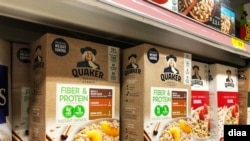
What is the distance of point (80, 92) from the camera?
61 centimetres

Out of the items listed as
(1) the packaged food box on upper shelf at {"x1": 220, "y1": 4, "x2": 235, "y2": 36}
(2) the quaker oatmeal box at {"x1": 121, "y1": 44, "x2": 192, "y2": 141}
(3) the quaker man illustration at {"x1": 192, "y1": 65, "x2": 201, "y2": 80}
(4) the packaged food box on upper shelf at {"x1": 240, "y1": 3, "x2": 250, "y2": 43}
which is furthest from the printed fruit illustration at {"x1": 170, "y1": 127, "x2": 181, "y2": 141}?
(4) the packaged food box on upper shelf at {"x1": 240, "y1": 3, "x2": 250, "y2": 43}

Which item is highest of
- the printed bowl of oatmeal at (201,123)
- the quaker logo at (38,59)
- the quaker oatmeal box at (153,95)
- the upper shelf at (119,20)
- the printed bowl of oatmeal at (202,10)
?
the printed bowl of oatmeal at (202,10)

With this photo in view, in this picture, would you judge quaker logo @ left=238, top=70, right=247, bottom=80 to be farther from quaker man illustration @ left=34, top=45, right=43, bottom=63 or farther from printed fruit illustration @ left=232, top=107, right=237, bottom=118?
quaker man illustration @ left=34, top=45, right=43, bottom=63

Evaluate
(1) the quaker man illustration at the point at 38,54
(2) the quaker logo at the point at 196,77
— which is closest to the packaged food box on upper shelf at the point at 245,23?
(2) the quaker logo at the point at 196,77

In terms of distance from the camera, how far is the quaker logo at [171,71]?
0.75 m

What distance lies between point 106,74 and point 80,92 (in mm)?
92

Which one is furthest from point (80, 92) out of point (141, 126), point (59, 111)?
point (141, 126)

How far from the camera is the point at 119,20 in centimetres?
68

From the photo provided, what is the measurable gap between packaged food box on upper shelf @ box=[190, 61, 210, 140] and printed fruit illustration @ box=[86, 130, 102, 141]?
0.40 m

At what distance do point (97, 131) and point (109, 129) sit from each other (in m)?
0.04

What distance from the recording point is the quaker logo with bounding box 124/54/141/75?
70cm

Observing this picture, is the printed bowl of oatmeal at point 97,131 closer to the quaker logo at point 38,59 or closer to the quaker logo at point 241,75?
the quaker logo at point 38,59

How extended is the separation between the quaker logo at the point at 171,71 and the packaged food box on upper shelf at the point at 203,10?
0.14m

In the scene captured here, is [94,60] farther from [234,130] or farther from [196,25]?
[234,130]
